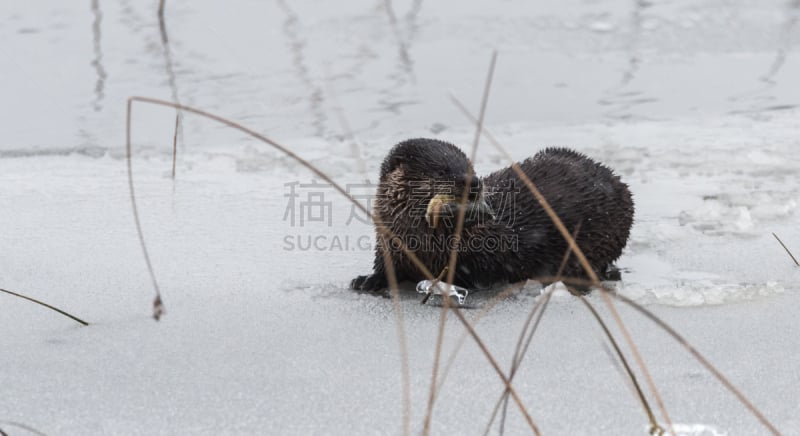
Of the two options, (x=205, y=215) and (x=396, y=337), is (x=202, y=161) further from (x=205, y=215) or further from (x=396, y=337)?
(x=396, y=337)

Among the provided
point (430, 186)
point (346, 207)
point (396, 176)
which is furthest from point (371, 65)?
point (430, 186)

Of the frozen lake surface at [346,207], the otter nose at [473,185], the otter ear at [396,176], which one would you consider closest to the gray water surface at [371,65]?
the frozen lake surface at [346,207]

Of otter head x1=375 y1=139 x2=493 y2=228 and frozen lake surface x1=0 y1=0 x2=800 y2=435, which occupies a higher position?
otter head x1=375 y1=139 x2=493 y2=228

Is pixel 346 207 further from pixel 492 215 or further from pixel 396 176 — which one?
pixel 492 215

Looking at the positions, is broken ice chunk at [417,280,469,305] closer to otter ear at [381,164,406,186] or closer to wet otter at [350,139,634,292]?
wet otter at [350,139,634,292]

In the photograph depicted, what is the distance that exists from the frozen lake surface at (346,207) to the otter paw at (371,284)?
0.15 feet

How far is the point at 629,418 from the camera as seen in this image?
1.93m

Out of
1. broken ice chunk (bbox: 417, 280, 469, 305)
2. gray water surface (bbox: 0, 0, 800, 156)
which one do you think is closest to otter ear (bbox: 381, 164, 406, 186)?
broken ice chunk (bbox: 417, 280, 469, 305)

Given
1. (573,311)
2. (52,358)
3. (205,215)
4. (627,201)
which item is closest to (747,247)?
(627,201)

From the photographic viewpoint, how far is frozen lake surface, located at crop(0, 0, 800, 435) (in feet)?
6.82

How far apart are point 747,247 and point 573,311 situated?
927mm

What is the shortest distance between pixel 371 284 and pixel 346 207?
3.50 ft

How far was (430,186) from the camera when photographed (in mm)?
2773

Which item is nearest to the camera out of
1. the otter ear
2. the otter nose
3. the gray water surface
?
the otter nose
